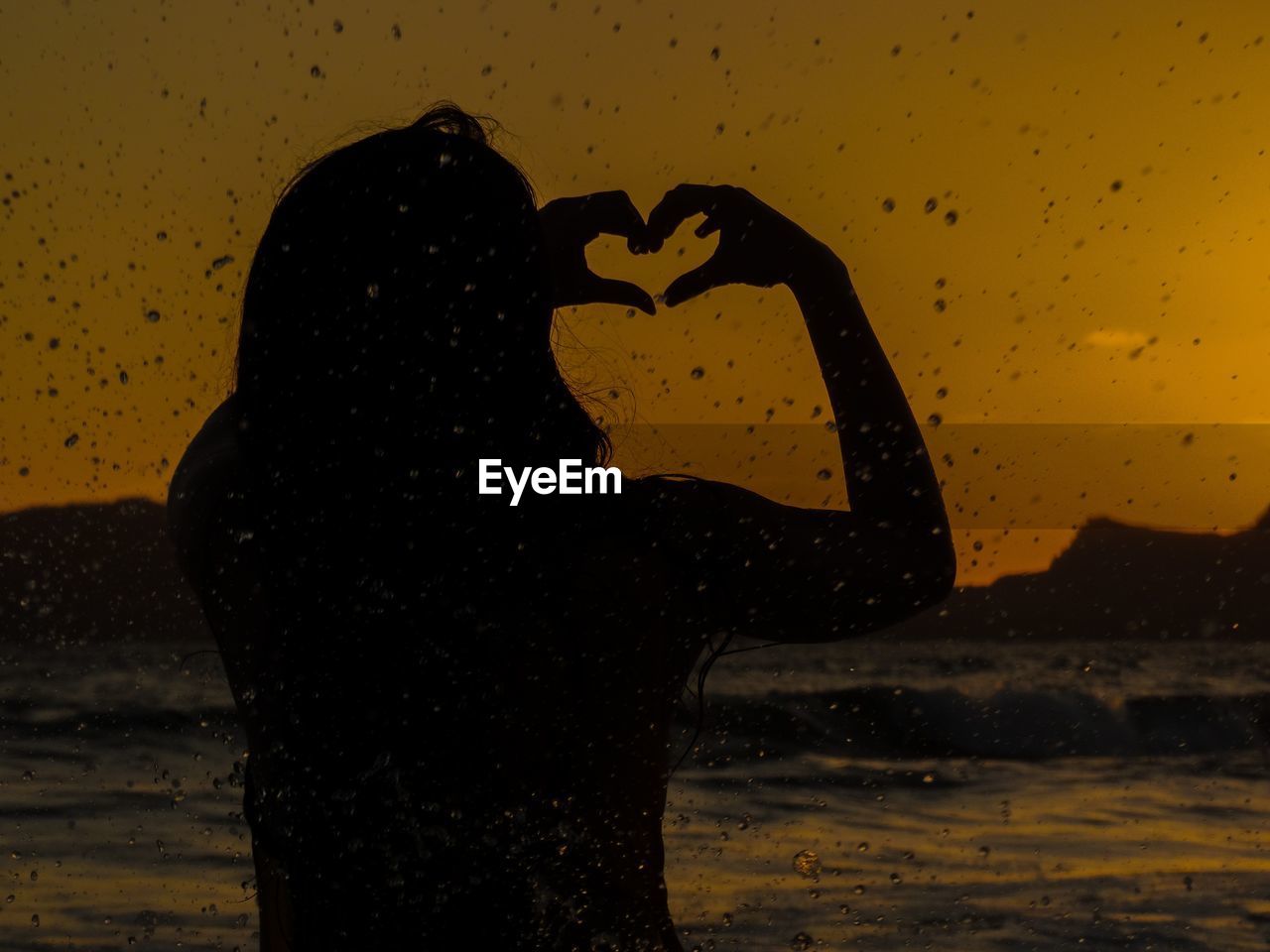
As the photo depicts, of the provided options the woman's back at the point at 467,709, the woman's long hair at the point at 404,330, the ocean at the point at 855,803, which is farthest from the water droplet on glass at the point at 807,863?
the woman's long hair at the point at 404,330

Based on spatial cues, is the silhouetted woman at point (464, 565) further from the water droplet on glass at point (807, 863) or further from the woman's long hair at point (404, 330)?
the water droplet on glass at point (807, 863)

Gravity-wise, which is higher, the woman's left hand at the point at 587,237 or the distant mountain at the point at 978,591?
the distant mountain at the point at 978,591

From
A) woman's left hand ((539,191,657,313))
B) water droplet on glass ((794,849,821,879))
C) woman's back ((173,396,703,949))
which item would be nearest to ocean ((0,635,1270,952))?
water droplet on glass ((794,849,821,879))

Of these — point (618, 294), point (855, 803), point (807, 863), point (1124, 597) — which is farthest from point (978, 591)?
point (618, 294)

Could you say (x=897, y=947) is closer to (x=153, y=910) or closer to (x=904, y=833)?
(x=904, y=833)

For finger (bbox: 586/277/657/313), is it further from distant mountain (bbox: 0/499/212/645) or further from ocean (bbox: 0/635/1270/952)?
distant mountain (bbox: 0/499/212/645)
